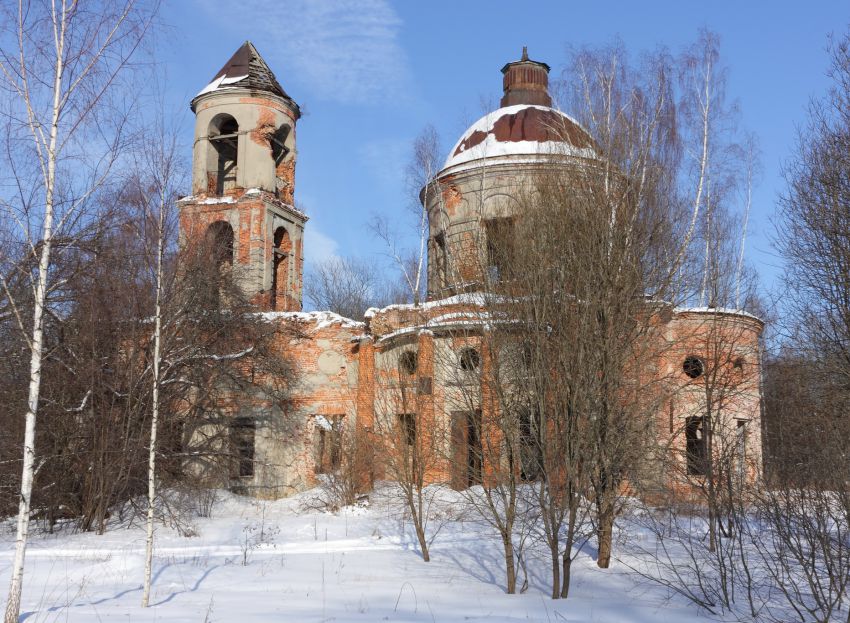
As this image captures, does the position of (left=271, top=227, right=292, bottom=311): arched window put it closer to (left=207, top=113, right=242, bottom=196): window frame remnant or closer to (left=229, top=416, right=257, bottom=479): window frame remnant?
(left=207, top=113, right=242, bottom=196): window frame remnant

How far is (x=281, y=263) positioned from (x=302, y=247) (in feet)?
2.72

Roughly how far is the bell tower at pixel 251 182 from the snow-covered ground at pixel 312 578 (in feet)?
26.7

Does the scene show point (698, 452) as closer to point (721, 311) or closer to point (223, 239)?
point (721, 311)

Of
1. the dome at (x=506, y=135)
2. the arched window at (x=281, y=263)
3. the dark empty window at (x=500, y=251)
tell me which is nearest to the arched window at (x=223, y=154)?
the arched window at (x=281, y=263)

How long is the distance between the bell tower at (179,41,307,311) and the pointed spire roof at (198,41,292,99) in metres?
0.03

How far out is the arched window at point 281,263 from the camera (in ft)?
76.7

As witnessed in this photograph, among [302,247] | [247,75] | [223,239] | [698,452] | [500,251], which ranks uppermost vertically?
[247,75]

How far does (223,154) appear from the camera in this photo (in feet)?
80.6

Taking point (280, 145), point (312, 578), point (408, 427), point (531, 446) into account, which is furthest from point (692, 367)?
point (280, 145)

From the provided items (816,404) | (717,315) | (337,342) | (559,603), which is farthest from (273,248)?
(559,603)

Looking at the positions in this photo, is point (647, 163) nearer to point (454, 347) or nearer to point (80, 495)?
point (454, 347)

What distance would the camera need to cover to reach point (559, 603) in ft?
30.9

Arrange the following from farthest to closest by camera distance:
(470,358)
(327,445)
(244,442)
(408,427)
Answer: (244,442)
(327,445)
(408,427)
(470,358)

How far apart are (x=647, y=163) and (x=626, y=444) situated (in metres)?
4.47
